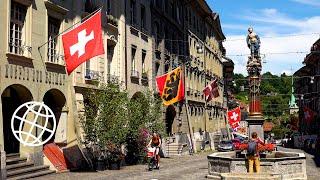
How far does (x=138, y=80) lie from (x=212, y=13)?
35.8 m

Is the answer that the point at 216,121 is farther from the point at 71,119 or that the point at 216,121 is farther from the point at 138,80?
the point at 71,119

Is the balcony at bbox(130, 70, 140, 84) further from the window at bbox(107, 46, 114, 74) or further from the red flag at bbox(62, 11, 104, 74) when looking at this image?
the red flag at bbox(62, 11, 104, 74)

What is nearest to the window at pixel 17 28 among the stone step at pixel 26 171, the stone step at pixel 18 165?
the stone step at pixel 18 165

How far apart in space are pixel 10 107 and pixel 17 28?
365 cm

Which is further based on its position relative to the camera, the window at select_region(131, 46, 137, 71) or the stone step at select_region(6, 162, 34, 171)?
the window at select_region(131, 46, 137, 71)

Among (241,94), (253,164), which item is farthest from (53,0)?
(241,94)

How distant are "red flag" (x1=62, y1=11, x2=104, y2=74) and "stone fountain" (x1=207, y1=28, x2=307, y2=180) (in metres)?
6.55

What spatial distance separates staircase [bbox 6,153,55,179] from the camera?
20.9 metres

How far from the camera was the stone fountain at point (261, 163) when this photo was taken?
19.5 metres

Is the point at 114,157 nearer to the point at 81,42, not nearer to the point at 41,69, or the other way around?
the point at 41,69

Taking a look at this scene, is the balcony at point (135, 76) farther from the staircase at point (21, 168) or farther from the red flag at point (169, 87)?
the staircase at point (21, 168)

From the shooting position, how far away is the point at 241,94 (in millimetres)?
145125

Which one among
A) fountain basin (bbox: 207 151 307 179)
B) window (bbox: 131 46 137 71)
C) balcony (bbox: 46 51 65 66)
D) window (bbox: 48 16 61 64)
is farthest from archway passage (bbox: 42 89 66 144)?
window (bbox: 131 46 137 71)

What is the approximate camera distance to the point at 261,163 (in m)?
20.0
